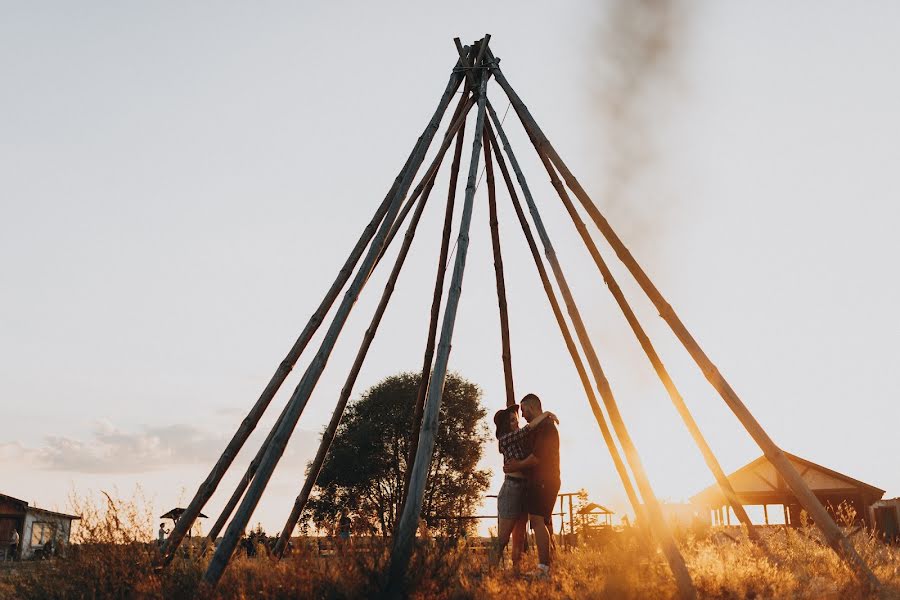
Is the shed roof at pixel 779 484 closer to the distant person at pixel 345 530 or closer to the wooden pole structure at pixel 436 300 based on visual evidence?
the wooden pole structure at pixel 436 300

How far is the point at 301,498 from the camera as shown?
9680 millimetres

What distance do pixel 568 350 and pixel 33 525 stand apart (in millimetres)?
36520

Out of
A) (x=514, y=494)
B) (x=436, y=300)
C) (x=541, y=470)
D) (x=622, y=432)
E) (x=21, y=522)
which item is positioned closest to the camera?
(x=622, y=432)

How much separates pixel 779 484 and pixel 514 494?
22.9 metres

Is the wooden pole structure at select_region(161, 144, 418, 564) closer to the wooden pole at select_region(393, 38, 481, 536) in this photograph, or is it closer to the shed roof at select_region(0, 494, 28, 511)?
the wooden pole at select_region(393, 38, 481, 536)

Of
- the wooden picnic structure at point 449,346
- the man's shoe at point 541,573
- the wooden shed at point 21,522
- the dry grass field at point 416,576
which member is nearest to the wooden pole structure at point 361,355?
the wooden picnic structure at point 449,346

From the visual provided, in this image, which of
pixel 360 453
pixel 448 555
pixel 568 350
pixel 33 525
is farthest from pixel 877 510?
pixel 33 525

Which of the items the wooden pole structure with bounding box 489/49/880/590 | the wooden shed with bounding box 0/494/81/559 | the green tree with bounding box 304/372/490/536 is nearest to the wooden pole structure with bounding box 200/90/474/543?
the wooden pole structure with bounding box 489/49/880/590

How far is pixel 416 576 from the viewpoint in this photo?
510 centimetres

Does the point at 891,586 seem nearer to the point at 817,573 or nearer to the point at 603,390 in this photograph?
the point at 817,573

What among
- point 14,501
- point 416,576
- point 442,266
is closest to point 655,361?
point 442,266

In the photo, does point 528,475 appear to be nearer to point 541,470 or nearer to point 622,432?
point 541,470

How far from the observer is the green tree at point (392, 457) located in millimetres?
25938

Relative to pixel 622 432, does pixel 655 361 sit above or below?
above
